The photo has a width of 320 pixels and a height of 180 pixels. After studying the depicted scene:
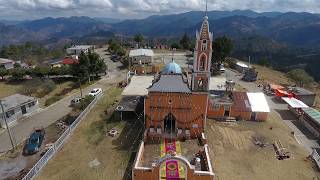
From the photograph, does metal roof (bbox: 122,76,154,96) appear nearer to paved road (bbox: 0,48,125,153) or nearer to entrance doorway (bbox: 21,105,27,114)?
paved road (bbox: 0,48,125,153)

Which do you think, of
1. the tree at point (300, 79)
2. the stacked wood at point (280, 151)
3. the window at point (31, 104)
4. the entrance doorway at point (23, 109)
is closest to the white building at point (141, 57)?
the window at point (31, 104)

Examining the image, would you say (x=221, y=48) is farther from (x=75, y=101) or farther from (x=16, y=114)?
(x=16, y=114)

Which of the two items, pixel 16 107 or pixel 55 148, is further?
pixel 16 107

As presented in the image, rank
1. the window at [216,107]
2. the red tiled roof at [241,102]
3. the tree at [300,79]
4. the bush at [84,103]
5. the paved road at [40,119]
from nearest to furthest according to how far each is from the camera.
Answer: the paved road at [40,119], the window at [216,107], the red tiled roof at [241,102], the bush at [84,103], the tree at [300,79]

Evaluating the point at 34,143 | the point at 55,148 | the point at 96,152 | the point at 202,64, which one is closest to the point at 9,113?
the point at 34,143

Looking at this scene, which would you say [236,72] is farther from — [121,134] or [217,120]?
[121,134]

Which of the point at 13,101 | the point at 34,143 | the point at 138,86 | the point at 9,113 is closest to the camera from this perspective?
the point at 34,143

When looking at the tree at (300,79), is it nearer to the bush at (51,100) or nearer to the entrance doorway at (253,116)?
the entrance doorway at (253,116)
